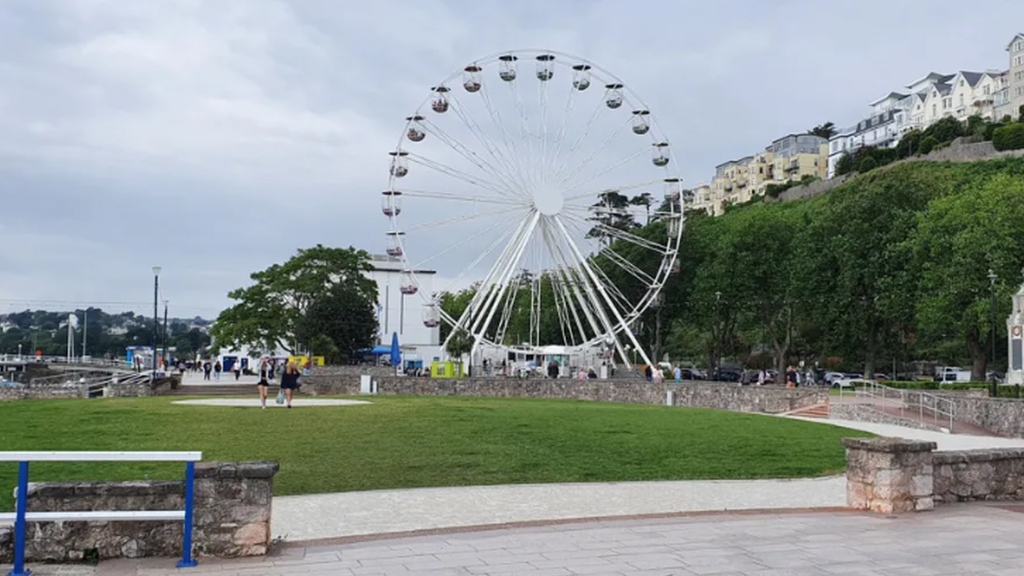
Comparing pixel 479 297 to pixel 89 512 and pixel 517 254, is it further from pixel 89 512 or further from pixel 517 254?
pixel 89 512

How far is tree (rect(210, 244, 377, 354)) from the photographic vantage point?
73375mm

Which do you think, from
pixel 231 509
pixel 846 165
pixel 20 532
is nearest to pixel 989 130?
pixel 846 165

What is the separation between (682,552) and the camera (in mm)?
9281

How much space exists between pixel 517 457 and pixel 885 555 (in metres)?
9.67

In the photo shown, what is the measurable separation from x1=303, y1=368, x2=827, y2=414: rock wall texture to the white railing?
32213 millimetres

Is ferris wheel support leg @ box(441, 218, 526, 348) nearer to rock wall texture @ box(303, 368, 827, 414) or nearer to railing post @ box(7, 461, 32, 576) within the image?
rock wall texture @ box(303, 368, 827, 414)

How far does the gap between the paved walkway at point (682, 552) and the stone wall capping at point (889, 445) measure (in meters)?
0.94

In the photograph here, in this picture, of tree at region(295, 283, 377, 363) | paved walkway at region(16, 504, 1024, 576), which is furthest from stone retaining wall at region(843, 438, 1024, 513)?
tree at region(295, 283, 377, 363)

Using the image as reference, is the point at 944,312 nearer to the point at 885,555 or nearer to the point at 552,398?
the point at 552,398

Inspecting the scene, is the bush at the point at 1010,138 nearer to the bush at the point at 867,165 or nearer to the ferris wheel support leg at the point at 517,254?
the bush at the point at 867,165

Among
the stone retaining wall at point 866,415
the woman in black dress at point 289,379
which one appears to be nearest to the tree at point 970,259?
the stone retaining wall at point 866,415

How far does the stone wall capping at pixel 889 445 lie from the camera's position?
39.4ft

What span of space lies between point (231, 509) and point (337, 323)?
6443 centimetres

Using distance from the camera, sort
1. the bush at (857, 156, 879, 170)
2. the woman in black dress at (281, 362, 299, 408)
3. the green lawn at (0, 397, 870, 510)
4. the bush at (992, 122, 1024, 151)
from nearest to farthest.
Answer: the green lawn at (0, 397, 870, 510) < the woman in black dress at (281, 362, 299, 408) < the bush at (992, 122, 1024, 151) < the bush at (857, 156, 879, 170)
